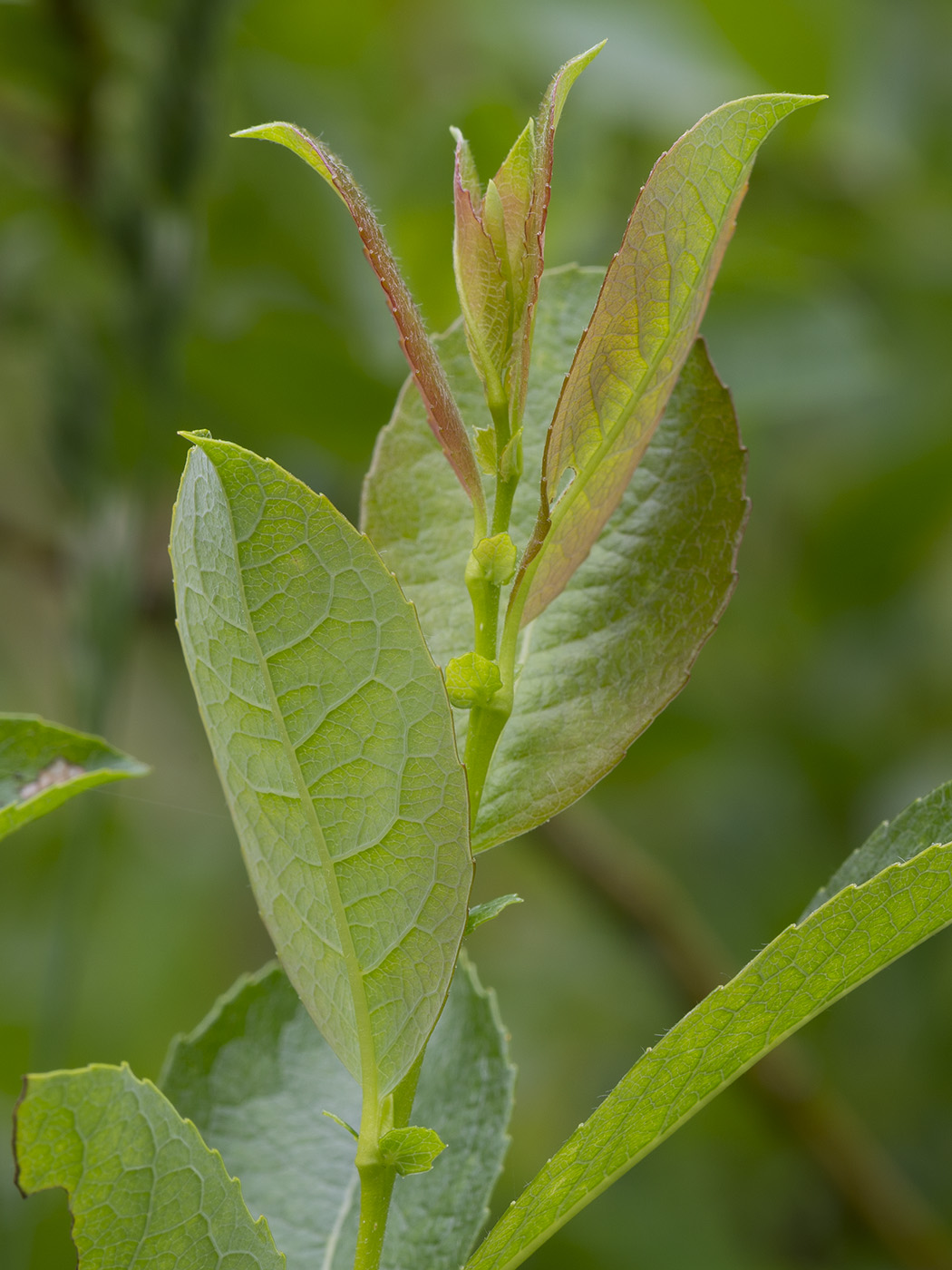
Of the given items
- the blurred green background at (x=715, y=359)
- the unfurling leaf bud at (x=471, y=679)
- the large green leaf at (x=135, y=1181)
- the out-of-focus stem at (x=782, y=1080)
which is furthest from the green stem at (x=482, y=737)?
the out-of-focus stem at (x=782, y=1080)

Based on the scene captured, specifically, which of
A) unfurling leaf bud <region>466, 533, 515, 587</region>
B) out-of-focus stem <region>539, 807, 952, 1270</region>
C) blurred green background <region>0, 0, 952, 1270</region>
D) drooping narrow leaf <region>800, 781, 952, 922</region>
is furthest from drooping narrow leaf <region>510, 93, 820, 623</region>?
out-of-focus stem <region>539, 807, 952, 1270</region>

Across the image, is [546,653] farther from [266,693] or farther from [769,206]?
[769,206]

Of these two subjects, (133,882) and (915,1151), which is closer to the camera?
(915,1151)

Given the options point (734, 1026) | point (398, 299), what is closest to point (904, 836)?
point (734, 1026)

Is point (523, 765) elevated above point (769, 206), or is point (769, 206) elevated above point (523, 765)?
point (769, 206)

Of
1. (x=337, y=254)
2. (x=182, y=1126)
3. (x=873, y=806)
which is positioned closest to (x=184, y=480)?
(x=182, y=1126)

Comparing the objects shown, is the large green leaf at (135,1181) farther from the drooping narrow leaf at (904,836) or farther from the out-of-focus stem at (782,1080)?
the out-of-focus stem at (782,1080)

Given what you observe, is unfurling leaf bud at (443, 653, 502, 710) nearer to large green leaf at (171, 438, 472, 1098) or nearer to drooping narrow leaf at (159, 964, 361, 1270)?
large green leaf at (171, 438, 472, 1098)

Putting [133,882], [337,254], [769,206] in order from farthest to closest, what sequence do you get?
[133,882], [769,206], [337,254]
